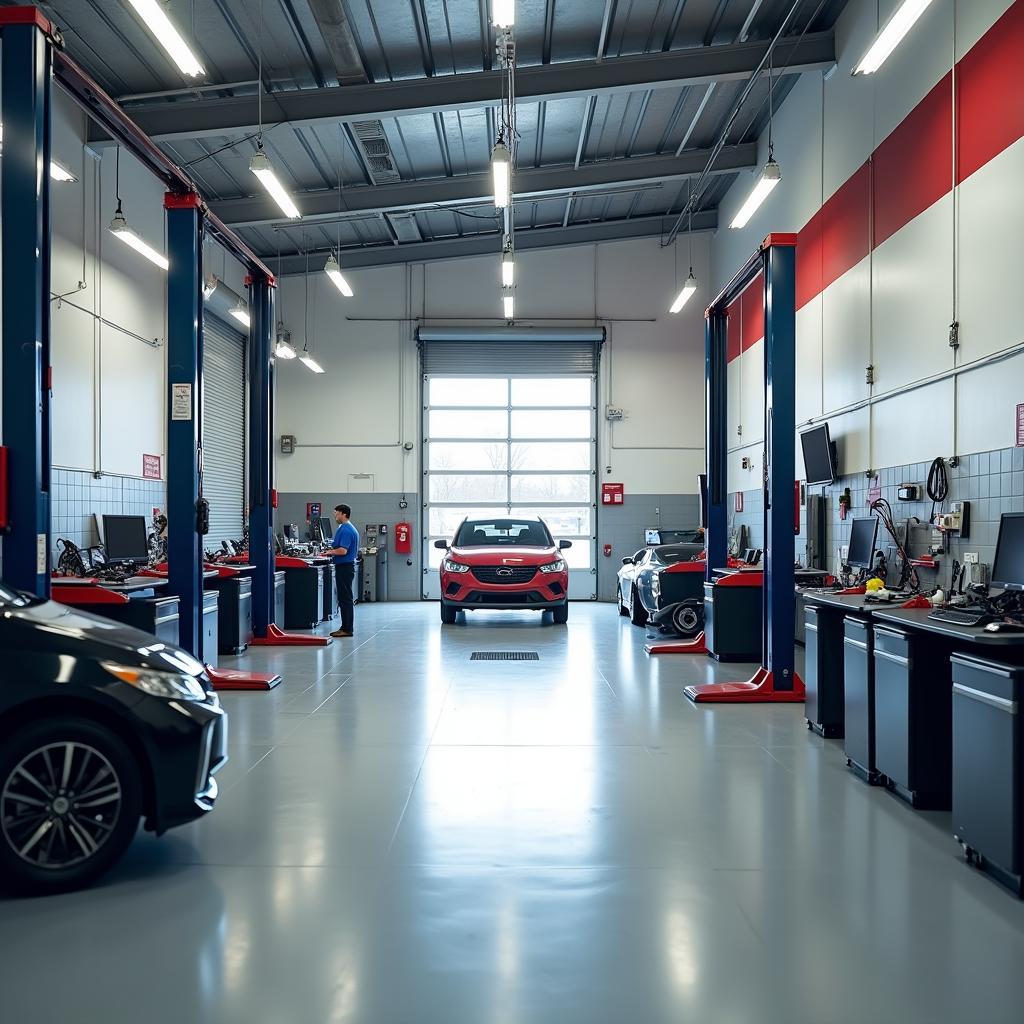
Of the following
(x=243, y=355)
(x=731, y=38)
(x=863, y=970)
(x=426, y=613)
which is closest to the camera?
(x=863, y=970)

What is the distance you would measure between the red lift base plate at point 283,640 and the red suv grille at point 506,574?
2419mm

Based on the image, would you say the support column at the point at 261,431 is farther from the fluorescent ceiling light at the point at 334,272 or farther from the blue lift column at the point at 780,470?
the blue lift column at the point at 780,470

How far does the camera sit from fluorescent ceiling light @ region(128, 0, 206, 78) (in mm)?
5477

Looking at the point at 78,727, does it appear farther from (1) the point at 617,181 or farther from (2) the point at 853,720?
(1) the point at 617,181

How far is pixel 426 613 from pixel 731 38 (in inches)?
354

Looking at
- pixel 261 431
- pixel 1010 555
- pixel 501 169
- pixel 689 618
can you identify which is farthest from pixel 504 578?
pixel 1010 555

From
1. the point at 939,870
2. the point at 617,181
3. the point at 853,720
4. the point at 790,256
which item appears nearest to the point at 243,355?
the point at 617,181

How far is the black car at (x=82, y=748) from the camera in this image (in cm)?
299

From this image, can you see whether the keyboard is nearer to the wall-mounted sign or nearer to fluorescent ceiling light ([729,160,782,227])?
the wall-mounted sign

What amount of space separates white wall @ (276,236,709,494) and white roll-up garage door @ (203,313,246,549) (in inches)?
41.3

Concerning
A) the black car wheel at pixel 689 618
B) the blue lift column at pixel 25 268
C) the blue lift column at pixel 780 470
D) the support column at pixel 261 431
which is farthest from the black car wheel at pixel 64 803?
the black car wheel at pixel 689 618

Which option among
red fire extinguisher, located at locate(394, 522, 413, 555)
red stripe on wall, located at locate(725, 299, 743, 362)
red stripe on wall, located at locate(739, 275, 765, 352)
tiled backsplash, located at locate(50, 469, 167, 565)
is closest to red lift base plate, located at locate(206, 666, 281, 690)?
tiled backsplash, located at locate(50, 469, 167, 565)

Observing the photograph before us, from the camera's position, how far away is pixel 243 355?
1647 cm

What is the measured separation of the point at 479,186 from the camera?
13203 millimetres
